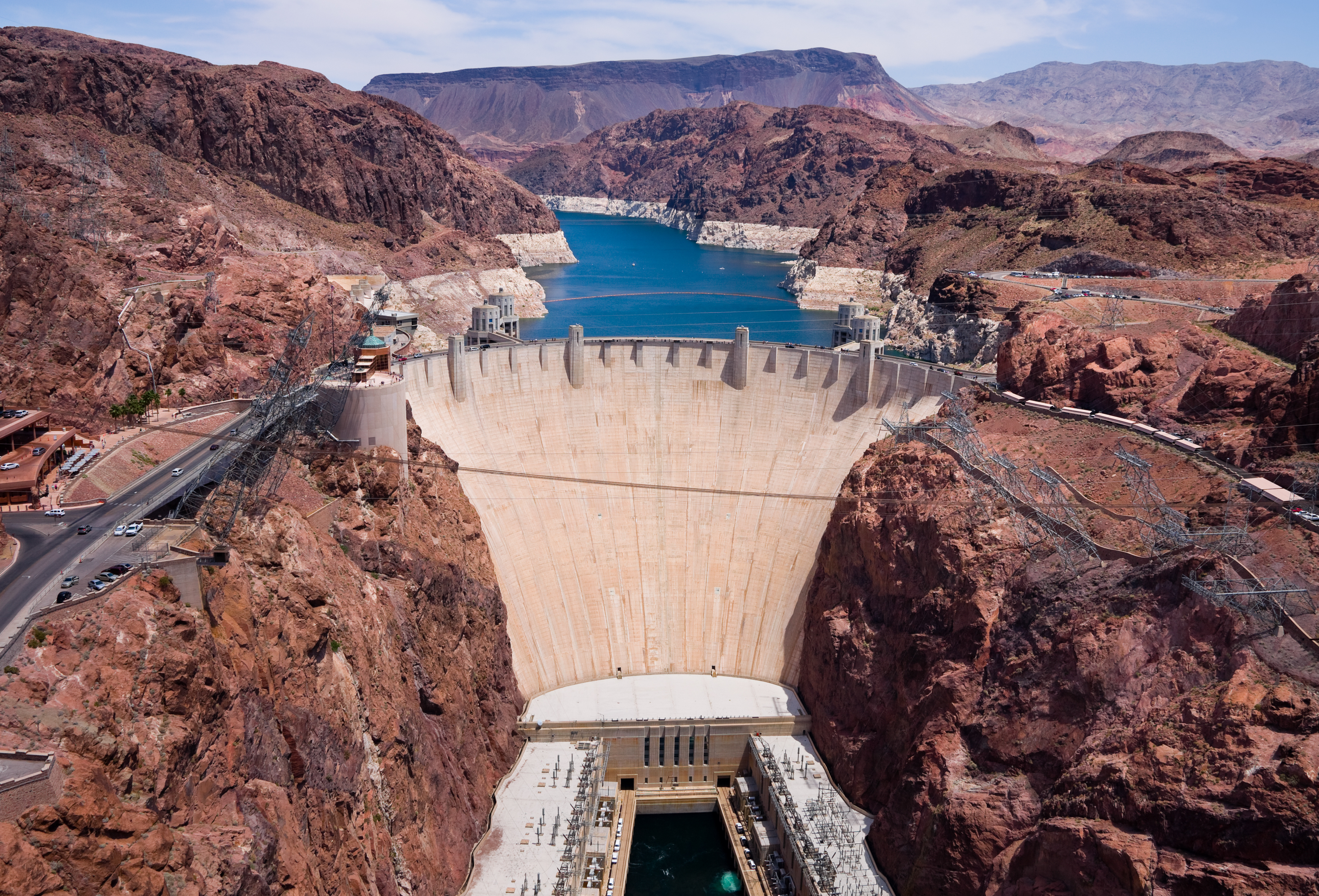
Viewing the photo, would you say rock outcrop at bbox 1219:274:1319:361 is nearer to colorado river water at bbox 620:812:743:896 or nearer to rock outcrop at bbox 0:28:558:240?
colorado river water at bbox 620:812:743:896

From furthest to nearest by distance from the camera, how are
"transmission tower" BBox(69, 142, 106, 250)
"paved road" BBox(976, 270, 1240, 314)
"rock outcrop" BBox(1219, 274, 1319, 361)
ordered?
"paved road" BBox(976, 270, 1240, 314), "transmission tower" BBox(69, 142, 106, 250), "rock outcrop" BBox(1219, 274, 1319, 361)

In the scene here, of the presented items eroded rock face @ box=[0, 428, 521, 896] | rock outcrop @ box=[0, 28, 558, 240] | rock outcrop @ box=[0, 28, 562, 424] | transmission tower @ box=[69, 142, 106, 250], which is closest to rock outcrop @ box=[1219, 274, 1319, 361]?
eroded rock face @ box=[0, 428, 521, 896]

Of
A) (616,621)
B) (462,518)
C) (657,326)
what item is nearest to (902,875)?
(616,621)

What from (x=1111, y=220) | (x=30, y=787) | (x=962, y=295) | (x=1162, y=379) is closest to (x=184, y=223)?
(x=30, y=787)

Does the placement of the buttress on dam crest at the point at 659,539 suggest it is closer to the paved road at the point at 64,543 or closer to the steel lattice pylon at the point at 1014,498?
the steel lattice pylon at the point at 1014,498

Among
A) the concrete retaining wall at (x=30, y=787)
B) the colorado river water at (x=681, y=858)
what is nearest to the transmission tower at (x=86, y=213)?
the concrete retaining wall at (x=30, y=787)

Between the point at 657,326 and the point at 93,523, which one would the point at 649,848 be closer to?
the point at 93,523
